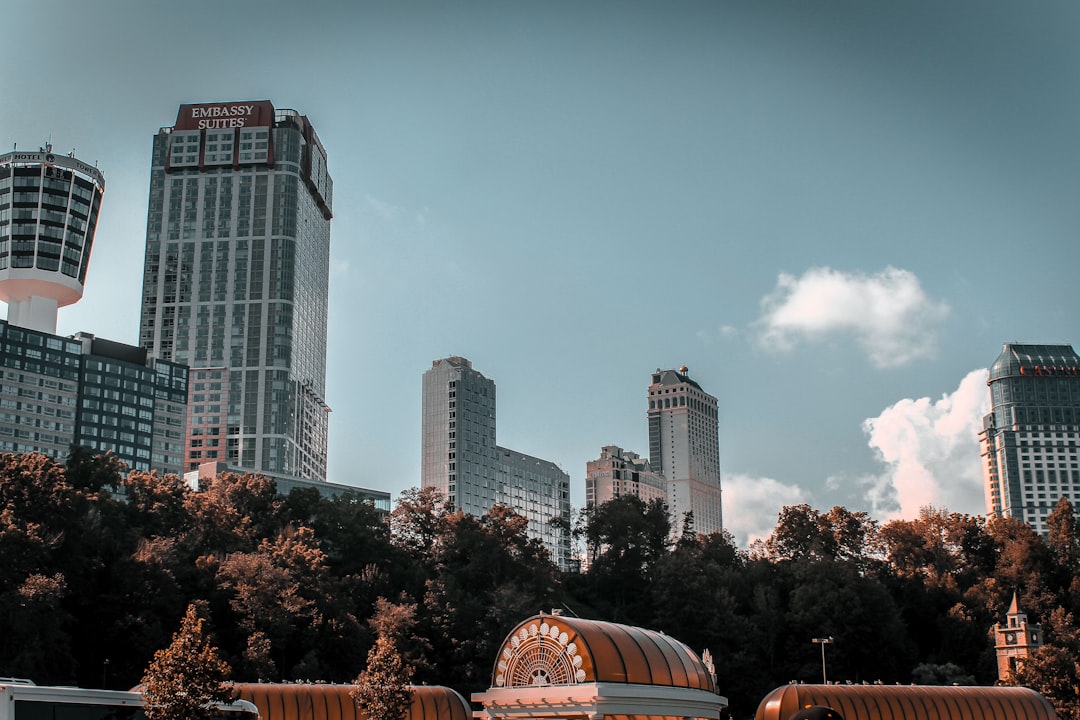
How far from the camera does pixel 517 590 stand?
93.9 meters

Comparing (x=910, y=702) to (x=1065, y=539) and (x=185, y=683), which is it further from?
(x=1065, y=539)

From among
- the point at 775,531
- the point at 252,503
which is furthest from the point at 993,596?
the point at 252,503

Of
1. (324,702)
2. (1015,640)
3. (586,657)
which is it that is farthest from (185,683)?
(1015,640)

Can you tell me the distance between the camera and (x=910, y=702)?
200 feet

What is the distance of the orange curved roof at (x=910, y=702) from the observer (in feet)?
190

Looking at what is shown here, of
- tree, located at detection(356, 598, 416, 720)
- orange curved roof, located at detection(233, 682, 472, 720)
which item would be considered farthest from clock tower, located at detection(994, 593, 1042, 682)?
tree, located at detection(356, 598, 416, 720)

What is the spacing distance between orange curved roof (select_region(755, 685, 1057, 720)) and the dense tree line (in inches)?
144

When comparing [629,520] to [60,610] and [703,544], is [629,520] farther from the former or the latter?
[60,610]

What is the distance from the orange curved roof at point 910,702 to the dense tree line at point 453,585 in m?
3.65

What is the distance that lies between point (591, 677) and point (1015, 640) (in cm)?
5130

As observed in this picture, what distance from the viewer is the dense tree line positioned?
73.6m

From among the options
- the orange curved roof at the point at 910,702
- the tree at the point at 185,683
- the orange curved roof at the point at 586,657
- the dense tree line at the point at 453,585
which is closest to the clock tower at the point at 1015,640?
the dense tree line at the point at 453,585

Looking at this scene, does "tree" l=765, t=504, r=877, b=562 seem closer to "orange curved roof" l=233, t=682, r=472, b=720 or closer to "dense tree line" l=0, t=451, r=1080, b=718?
"dense tree line" l=0, t=451, r=1080, b=718

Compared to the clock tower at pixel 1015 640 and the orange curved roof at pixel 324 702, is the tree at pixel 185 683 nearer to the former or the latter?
the orange curved roof at pixel 324 702
